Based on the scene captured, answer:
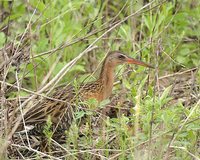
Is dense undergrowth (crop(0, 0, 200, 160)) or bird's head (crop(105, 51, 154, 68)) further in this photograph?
bird's head (crop(105, 51, 154, 68))

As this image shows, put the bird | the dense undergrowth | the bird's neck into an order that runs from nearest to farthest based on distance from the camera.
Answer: the dense undergrowth, the bird, the bird's neck

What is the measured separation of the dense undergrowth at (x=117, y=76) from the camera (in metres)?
5.01

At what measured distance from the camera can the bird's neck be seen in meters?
6.27

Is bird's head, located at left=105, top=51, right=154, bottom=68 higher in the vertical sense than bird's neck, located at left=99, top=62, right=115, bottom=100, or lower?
higher

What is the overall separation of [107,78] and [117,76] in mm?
85

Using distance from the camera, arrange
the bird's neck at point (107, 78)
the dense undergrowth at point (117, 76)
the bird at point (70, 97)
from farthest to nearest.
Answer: the bird's neck at point (107, 78) < the bird at point (70, 97) < the dense undergrowth at point (117, 76)

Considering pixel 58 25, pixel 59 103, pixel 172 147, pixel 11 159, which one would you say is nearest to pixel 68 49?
pixel 58 25

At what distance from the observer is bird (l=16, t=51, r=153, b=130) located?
5715 mm

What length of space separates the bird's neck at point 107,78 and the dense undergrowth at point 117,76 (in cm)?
6

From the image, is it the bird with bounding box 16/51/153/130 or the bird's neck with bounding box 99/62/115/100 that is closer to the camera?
the bird with bounding box 16/51/153/130

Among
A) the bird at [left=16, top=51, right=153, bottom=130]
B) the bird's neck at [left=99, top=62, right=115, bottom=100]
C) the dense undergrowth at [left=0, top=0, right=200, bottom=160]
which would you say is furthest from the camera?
the bird's neck at [left=99, top=62, right=115, bottom=100]

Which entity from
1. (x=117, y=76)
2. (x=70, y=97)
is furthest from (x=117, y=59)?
(x=70, y=97)

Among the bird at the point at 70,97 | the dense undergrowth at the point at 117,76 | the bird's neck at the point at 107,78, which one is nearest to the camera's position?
the dense undergrowth at the point at 117,76

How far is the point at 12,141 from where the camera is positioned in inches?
218
